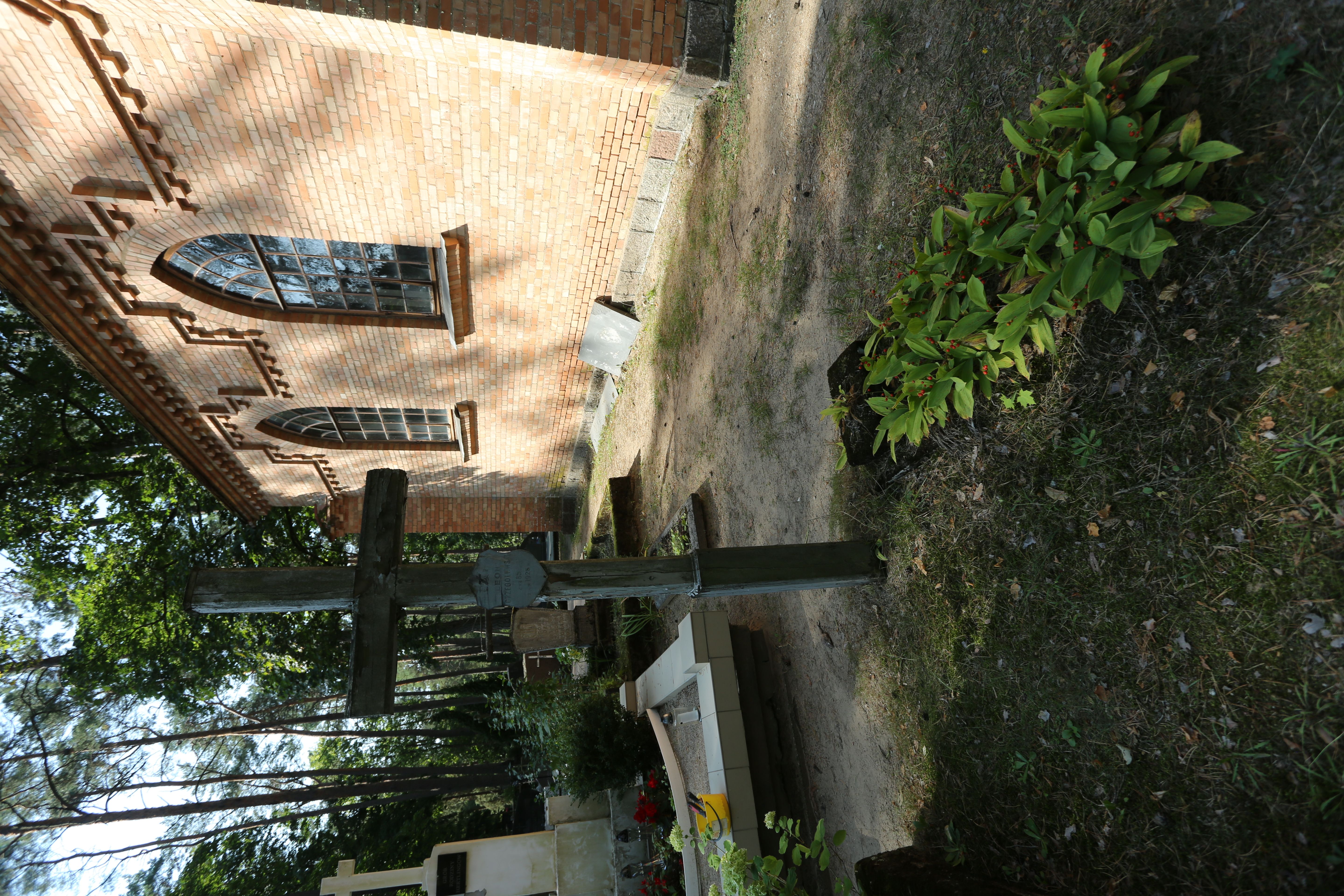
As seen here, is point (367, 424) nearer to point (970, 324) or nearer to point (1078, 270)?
point (970, 324)

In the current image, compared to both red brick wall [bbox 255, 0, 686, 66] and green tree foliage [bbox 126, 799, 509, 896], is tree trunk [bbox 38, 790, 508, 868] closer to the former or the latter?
green tree foliage [bbox 126, 799, 509, 896]

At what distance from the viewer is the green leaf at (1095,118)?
205 cm

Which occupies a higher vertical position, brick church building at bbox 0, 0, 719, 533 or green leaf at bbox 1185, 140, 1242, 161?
brick church building at bbox 0, 0, 719, 533

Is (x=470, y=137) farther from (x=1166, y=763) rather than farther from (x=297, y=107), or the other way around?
(x=1166, y=763)

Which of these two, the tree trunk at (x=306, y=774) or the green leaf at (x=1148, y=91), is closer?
the green leaf at (x=1148, y=91)

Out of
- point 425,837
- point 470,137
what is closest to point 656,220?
point 470,137

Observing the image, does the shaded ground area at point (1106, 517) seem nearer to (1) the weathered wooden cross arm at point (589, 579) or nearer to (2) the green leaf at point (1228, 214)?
(2) the green leaf at point (1228, 214)

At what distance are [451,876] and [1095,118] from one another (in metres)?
12.1

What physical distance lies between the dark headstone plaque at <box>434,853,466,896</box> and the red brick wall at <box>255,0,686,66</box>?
36.1 ft

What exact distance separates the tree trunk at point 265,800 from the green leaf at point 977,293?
734 inches

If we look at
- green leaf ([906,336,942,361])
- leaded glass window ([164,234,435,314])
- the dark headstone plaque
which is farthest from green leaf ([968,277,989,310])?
the dark headstone plaque

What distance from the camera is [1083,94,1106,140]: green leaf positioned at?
80.8 inches

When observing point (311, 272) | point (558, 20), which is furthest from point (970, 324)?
point (311, 272)

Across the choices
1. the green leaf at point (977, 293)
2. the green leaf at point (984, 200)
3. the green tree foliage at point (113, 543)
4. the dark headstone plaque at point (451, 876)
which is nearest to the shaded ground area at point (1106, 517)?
the green leaf at point (977, 293)
